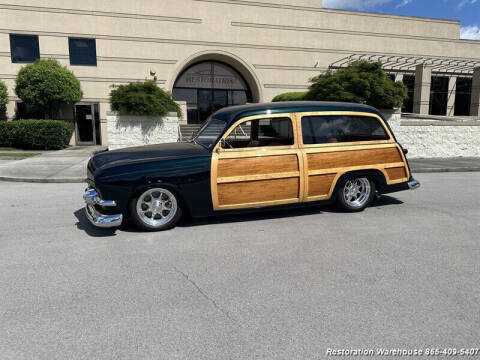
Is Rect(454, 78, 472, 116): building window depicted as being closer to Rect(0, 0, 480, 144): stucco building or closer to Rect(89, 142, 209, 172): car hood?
Rect(0, 0, 480, 144): stucco building

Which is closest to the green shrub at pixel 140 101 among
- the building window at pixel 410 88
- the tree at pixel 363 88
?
the tree at pixel 363 88

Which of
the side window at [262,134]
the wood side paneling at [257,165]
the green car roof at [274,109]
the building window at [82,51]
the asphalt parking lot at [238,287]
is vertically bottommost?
the asphalt parking lot at [238,287]

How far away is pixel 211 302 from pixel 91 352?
1032mm

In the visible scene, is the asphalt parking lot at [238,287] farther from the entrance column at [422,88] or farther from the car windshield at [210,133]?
the entrance column at [422,88]

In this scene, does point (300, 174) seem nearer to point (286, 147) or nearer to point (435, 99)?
point (286, 147)

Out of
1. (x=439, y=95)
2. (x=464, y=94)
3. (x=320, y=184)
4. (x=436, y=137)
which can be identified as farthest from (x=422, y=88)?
(x=320, y=184)

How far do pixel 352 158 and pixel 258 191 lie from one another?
5.95 ft

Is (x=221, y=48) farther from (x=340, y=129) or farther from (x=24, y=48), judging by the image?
(x=340, y=129)

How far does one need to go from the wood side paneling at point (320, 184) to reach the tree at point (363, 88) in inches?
337

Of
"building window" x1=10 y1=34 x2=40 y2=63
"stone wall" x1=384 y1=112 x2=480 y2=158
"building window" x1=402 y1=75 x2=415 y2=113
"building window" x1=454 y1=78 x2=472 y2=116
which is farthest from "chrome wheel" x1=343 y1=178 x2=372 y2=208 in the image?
"building window" x1=454 y1=78 x2=472 y2=116

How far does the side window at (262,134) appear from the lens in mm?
5523

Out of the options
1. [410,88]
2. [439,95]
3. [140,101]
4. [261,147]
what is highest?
[410,88]

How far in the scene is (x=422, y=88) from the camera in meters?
24.4

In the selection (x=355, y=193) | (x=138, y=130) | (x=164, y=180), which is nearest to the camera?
(x=164, y=180)
